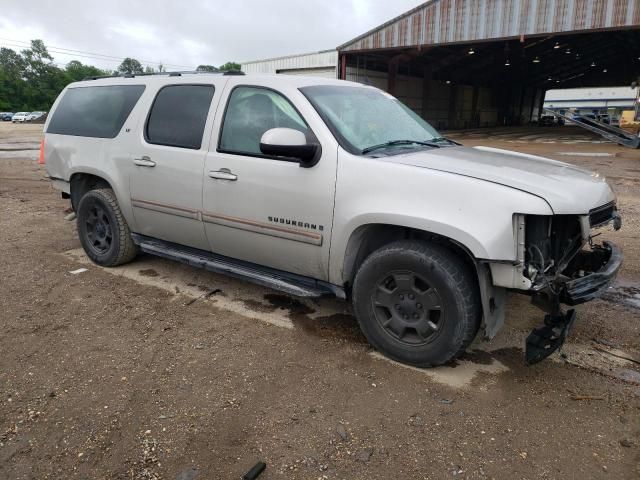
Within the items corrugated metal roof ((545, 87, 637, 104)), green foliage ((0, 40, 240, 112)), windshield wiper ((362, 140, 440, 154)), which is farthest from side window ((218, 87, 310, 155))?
corrugated metal roof ((545, 87, 637, 104))

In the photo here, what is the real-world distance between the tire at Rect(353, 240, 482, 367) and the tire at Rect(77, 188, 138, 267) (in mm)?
2726

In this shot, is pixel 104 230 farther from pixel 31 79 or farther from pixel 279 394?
pixel 31 79

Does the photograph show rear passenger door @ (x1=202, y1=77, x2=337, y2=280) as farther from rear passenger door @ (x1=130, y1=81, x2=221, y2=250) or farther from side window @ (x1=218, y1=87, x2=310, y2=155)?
rear passenger door @ (x1=130, y1=81, x2=221, y2=250)

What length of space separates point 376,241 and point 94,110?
3.33 meters

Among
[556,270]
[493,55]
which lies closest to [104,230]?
[556,270]

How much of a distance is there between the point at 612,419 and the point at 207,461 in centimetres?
223

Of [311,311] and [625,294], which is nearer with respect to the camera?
[311,311]

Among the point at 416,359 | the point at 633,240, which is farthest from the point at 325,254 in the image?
the point at 633,240

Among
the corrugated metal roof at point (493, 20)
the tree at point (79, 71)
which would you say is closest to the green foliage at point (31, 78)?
the tree at point (79, 71)

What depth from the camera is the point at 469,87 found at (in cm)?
4819

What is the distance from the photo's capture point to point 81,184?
5.27 meters

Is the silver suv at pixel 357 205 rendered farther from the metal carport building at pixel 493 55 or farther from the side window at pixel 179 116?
the metal carport building at pixel 493 55

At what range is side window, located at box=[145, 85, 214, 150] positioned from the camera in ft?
13.4

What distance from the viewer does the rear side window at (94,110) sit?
15.4 feet
